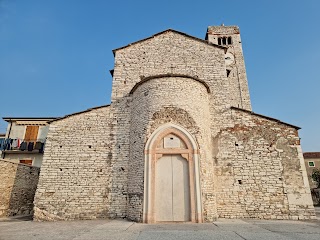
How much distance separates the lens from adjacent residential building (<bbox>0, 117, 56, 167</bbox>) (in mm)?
16141

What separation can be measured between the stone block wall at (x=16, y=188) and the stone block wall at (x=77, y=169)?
345cm

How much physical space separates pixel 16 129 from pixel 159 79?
591 inches

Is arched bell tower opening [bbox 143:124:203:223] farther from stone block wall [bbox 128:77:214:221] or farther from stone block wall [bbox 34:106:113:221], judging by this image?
stone block wall [bbox 34:106:113:221]

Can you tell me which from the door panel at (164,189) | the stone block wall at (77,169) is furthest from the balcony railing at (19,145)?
the door panel at (164,189)

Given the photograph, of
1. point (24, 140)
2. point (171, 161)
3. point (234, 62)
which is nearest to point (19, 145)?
point (24, 140)

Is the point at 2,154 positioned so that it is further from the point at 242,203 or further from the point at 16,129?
the point at 242,203

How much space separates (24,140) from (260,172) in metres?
17.5

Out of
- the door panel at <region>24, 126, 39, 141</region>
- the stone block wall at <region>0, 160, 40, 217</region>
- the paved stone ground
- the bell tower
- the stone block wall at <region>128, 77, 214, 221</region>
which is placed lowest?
the paved stone ground

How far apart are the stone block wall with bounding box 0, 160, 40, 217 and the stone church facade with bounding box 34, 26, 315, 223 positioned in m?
3.45

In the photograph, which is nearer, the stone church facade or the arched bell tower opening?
the arched bell tower opening

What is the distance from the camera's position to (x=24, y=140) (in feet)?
55.1

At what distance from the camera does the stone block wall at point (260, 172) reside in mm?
8320

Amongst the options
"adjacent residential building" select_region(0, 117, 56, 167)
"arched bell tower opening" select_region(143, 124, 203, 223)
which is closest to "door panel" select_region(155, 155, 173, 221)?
"arched bell tower opening" select_region(143, 124, 203, 223)

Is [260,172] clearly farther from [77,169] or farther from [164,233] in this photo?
[77,169]
